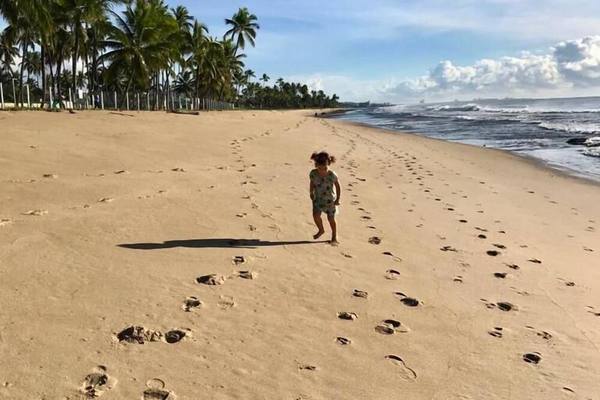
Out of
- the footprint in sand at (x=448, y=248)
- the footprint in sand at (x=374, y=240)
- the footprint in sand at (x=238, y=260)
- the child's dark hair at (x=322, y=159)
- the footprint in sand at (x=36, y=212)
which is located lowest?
the footprint in sand at (x=448, y=248)

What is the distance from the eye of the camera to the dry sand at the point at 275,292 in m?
3.10

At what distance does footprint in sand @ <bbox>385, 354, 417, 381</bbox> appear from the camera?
326cm

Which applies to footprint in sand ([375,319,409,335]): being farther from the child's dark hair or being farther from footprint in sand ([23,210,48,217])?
footprint in sand ([23,210,48,217])

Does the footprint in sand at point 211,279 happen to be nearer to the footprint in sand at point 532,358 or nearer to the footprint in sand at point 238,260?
the footprint in sand at point 238,260

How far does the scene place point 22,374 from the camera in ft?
9.27

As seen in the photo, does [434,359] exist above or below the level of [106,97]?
below

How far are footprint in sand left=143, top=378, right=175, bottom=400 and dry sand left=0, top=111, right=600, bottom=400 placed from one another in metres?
0.01

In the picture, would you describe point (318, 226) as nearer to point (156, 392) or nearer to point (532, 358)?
point (532, 358)

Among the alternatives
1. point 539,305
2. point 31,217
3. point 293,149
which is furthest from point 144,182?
point 293,149

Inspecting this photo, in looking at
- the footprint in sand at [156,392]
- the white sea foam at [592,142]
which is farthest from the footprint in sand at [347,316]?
the white sea foam at [592,142]

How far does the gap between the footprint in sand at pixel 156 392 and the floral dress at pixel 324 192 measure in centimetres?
386

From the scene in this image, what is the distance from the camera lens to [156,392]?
2.81 metres

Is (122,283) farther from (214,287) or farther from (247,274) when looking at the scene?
(247,274)

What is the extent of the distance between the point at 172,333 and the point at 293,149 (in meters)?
14.3
